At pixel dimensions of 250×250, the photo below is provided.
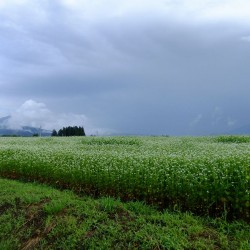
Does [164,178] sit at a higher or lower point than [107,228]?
higher

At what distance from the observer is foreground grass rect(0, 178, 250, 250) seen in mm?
5738

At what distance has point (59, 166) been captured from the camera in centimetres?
1052

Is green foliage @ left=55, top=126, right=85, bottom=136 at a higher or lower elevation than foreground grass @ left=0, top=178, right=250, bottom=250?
higher

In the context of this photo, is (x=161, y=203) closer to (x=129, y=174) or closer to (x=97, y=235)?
(x=129, y=174)

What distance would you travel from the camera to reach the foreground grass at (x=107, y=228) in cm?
574

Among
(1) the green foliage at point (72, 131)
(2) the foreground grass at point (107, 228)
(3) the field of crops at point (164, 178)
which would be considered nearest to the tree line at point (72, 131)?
(1) the green foliage at point (72, 131)

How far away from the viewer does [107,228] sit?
20.4ft

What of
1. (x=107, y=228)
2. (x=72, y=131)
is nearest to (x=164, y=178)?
(x=107, y=228)

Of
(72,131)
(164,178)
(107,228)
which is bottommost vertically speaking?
(107,228)

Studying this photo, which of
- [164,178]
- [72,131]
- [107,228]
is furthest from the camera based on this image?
[72,131]

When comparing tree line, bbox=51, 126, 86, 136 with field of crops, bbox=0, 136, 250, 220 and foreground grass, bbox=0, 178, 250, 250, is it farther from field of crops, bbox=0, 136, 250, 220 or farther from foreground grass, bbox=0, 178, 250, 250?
foreground grass, bbox=0, 178, 250, 250

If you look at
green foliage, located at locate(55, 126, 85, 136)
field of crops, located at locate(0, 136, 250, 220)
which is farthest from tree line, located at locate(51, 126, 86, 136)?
field of crops, located at locate(0, 136, 250, 220)

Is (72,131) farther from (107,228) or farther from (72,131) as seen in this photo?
(107,228)

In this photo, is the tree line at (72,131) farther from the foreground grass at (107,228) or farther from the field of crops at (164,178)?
the foreground grass at (107,228)
